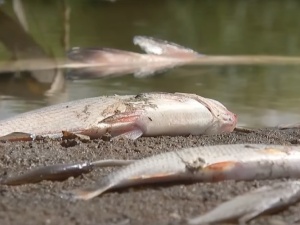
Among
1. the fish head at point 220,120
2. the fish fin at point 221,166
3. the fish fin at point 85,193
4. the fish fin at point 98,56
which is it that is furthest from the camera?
the fish fin at point 98,56

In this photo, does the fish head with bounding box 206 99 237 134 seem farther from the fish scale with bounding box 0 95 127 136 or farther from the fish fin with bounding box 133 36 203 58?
A: the fish fin with bounding box 133 36 203 58

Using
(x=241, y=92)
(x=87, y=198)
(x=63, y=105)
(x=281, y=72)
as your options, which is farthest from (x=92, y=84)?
(x=87, y=198)

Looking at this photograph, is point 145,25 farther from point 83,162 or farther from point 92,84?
point 83,162

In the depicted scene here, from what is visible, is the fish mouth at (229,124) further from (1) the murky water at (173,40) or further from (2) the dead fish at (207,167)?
(2) the dead fish at (207,167)

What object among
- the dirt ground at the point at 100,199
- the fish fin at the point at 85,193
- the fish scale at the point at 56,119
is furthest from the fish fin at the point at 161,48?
the fish fin at the point at 85,193

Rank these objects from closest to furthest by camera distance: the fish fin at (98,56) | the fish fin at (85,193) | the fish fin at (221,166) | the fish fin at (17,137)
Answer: the fish fin at (85,193)
the fish fin at (221,166)
the fish fin at (17,137)
the fish fin at (98,56)
